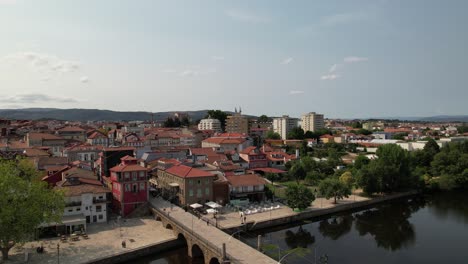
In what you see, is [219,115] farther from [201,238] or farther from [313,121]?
[201,238]

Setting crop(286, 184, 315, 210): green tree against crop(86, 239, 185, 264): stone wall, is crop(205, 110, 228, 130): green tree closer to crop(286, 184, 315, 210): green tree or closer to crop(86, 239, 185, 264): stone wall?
crop(286, 184, 315, 210): green tree

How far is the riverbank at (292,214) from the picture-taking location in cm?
3784

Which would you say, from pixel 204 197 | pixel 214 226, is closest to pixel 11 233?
pixel 214 226

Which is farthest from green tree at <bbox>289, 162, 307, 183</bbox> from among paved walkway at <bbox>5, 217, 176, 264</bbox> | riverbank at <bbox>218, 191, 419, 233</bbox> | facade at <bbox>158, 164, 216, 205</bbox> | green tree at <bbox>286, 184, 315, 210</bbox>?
paved walkway at <bbox>5, 217, 176, 264</bbox>

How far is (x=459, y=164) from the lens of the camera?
61.7 meters

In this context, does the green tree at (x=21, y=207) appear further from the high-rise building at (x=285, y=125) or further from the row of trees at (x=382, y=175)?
the high-rise building at (x=285, y=125)

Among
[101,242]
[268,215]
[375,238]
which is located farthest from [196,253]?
[375,238]

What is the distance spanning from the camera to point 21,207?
27141mm

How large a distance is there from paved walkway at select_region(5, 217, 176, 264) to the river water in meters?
2.46

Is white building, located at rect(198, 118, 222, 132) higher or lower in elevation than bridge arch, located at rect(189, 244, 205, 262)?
higher

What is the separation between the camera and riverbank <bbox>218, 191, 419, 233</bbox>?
124ft

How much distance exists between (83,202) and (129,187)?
5084 mm

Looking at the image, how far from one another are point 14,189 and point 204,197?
20975 mm

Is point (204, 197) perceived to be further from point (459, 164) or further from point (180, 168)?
point (459, 164)
